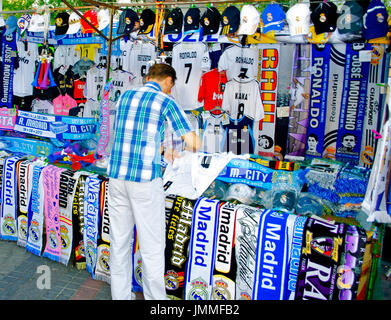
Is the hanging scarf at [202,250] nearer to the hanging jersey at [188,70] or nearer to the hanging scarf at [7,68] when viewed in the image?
the hanging jersey at [188,70]

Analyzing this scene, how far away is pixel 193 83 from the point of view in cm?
514

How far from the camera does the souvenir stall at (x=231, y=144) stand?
2.50 meters

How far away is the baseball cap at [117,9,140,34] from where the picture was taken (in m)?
4.50

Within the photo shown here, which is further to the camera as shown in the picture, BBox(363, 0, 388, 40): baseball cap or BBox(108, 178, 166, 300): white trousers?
BBox(363, 0, 388, 40): baseball cap

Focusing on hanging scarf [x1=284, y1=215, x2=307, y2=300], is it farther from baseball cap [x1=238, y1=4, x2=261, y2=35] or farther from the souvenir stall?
baseball cap [x1=238, y1=4, x2=261, y2=35]

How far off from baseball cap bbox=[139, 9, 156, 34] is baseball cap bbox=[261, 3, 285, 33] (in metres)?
1.44

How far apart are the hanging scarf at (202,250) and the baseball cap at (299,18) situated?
2.13 meters

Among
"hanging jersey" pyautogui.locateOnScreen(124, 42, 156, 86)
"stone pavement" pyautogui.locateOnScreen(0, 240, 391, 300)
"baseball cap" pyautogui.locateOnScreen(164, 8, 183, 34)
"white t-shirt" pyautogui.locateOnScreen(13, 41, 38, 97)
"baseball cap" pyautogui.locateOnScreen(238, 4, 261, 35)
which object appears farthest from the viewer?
"white t-shirt" pyautogui.locateOnScreen(13, 41, 38, 97)

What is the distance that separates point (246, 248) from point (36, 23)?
187 inches

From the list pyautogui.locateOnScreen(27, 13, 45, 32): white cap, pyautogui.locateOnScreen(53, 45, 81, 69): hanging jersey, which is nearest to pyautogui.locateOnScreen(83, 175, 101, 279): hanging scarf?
pyautogui.locateOnScreen(27, 13, 45, 32): white cap

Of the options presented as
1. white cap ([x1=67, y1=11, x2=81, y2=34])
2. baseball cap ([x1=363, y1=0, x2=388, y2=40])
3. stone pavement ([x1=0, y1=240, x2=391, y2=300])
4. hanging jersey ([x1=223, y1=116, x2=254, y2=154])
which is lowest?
stone pavement ([x1=0, y1=240, x2=391, y2=300])

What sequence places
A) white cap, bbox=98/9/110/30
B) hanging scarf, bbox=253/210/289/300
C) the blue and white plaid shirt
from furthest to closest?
white cap, bbox=98/9/110/30, hanging scarf, bbox=253/210/289/300, the blue and white plaid shirt
